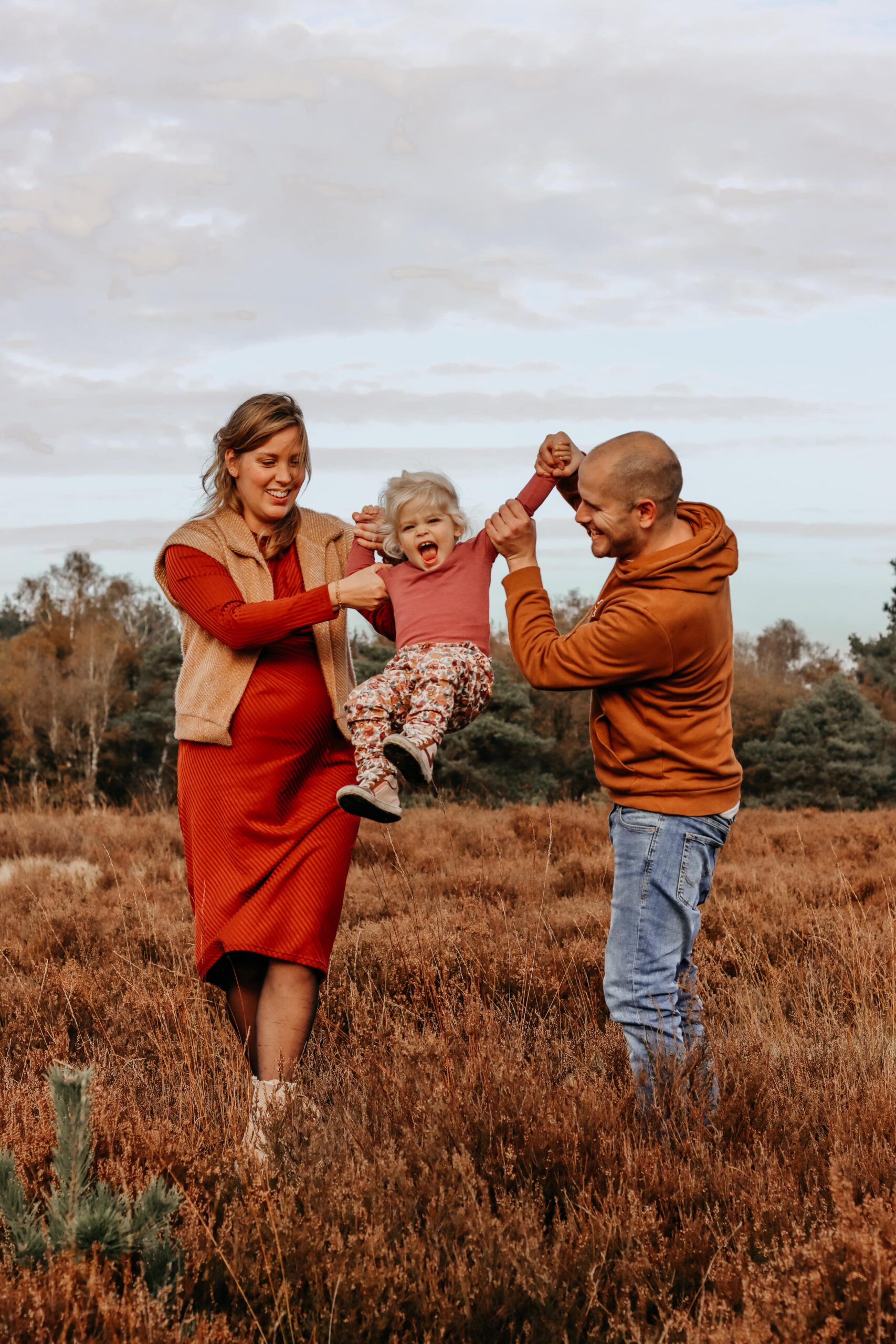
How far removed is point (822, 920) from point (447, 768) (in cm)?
1774

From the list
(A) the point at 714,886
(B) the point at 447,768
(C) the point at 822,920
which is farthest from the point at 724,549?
(B) the point at 447,768

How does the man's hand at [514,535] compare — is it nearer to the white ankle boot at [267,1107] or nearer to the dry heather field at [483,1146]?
the dry heather field at [483,1146]

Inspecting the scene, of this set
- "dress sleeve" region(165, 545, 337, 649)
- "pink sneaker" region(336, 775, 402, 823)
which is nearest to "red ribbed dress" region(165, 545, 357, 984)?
"dress sleeve" region(165, 545, 337, 649)

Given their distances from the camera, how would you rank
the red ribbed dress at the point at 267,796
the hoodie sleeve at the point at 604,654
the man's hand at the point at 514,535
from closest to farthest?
the hoodie sleeve at the point at 604,654, the man's hand at the point at 514,535, the red ribbed dress at the point at 267,796

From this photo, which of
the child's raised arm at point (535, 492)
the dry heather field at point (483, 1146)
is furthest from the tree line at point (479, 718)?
the child's raised arm at point (535, 492)

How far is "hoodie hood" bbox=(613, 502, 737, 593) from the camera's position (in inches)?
128

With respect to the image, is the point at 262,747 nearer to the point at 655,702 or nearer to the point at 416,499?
the point at 416,499

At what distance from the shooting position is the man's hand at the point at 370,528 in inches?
169

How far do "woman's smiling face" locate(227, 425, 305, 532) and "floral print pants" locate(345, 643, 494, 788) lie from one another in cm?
72

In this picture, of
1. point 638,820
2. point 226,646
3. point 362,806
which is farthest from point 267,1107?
point 226,646

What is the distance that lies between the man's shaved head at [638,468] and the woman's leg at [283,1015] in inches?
78.7

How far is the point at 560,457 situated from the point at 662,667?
96cm

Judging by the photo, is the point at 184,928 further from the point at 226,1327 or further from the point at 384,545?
the point at 226,1327

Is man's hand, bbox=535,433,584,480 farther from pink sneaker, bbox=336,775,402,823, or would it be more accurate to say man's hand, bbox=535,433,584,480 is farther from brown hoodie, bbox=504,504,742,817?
pink sneaker, bbox=336,775,402,823
